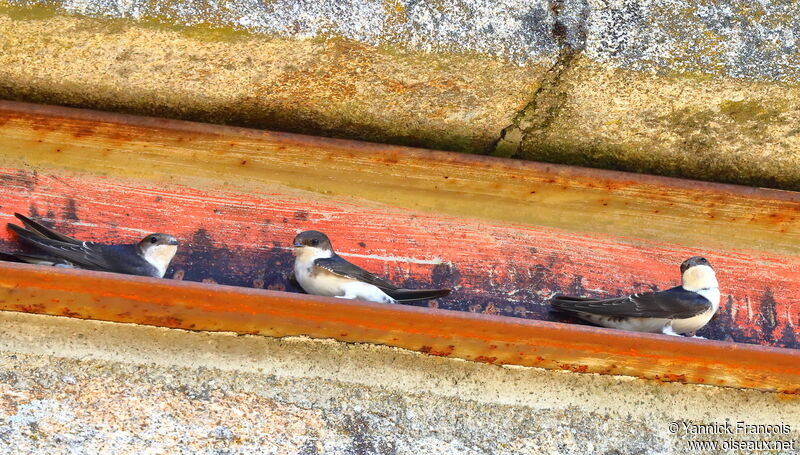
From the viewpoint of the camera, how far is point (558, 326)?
2.21 m

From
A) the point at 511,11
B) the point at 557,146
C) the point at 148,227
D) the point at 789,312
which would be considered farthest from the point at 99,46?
the point at 789,312

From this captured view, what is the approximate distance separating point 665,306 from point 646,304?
0.22ft

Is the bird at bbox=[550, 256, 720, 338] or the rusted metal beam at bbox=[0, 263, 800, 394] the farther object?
the bird at bbox=[550, 256, 720, 338]

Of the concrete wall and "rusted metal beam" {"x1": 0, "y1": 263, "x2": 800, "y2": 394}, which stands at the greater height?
the concrete wall

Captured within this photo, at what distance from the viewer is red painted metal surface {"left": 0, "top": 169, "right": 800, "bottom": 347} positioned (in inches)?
110

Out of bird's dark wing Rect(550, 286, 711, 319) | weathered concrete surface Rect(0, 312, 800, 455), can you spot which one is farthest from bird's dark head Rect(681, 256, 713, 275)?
weathered concrete surface Rect(0, 312, 800, 455)

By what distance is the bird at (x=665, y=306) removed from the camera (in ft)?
8.89

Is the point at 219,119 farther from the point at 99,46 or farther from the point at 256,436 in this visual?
the point at 256,436

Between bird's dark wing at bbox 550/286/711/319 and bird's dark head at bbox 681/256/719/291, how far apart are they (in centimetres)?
3

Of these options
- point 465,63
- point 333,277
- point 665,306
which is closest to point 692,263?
point 665,306

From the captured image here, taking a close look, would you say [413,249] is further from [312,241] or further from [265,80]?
[265,80]

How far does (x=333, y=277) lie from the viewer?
288cm

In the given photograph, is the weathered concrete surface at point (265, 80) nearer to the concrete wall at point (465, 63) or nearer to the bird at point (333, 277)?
the concrete wall at point (465, 63)

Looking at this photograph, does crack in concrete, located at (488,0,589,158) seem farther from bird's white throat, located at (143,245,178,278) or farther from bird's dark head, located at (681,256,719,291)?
bird's white throat, located at (143,245,178,278)
